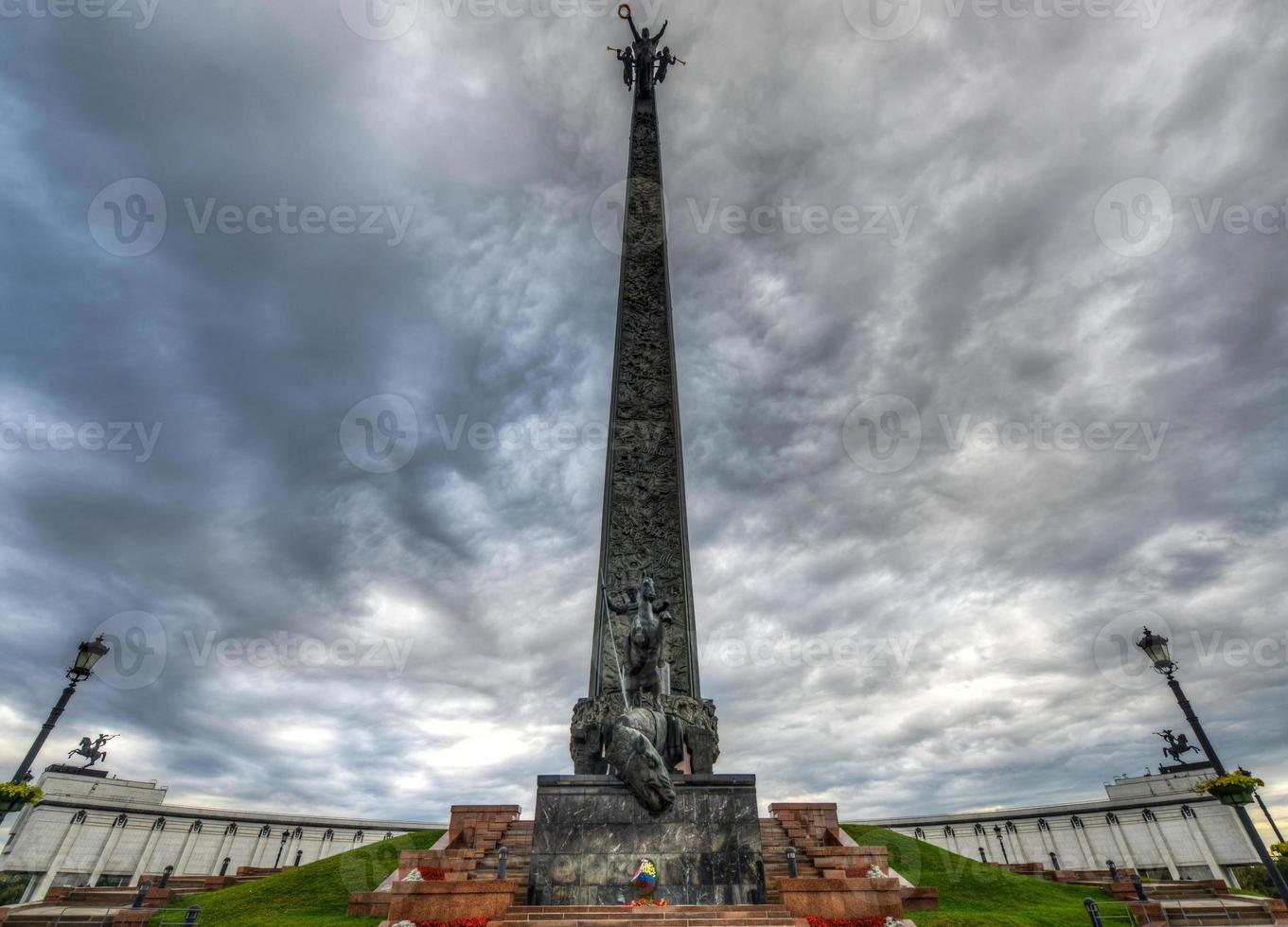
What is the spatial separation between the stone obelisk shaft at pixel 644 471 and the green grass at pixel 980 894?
22.3 feet

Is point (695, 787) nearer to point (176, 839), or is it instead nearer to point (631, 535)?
point (631, 535)

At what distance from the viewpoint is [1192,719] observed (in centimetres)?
1052

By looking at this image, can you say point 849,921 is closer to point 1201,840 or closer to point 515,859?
point 515,859

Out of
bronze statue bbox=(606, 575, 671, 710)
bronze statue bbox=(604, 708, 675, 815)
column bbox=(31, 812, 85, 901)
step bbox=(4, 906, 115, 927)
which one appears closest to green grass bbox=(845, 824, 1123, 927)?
bronze statue bbox=(604, 708, 675, 815)

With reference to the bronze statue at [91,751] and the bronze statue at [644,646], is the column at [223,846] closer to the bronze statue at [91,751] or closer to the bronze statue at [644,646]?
the bronze statue at [91,751]

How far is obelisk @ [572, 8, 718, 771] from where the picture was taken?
16188 mm

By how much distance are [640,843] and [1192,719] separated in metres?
9.99

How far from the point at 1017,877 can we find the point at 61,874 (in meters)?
36.0

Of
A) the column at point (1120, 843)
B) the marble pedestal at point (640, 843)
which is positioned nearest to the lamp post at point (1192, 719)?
the marble pedestal at point (640, 843)

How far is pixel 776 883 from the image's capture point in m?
10.6

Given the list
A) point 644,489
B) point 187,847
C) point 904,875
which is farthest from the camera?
point 187,847

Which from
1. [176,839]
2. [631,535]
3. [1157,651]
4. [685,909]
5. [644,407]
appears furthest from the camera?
[176,839]


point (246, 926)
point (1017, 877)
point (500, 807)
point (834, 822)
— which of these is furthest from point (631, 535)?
point (1017, 877)

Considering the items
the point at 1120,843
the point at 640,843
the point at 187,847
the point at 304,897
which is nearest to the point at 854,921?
the point at 640,843
